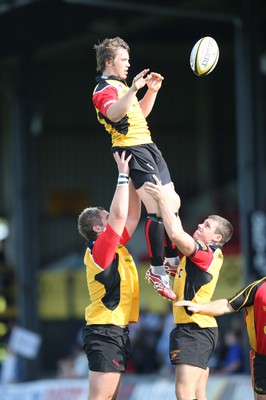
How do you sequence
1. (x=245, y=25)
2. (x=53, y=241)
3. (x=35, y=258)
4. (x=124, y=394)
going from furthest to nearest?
(x=53, y=241), (x=35, y=258), (x=245, y=25), (x=124, y=394)

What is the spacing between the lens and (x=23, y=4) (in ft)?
57.9

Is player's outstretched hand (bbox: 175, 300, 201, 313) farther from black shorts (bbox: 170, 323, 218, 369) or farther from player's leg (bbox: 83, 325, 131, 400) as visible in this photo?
player's leg (bbox: 83, 325, 131, 400)

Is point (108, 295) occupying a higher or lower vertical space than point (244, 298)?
higher

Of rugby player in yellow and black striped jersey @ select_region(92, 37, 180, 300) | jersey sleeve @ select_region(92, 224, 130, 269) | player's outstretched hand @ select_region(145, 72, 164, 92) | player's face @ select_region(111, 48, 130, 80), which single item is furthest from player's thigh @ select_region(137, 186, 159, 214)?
player's face @ select_region(111, 48, 130, 80)

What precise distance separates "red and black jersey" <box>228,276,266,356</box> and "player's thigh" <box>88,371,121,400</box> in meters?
1.21

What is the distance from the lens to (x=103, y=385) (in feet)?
27.3

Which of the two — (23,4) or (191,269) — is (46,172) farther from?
(191,269)

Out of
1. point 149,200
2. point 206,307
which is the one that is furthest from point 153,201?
point 206,307

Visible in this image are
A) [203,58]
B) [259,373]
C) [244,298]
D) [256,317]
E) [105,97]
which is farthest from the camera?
[259,373]

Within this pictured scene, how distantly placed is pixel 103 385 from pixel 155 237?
1.21 m

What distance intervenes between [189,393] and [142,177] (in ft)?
5.54

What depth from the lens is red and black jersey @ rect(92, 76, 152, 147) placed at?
27.0 feet

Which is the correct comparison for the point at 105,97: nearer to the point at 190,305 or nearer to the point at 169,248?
the point at 169,248

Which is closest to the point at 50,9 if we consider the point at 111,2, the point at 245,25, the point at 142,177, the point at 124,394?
the point at 111,2
